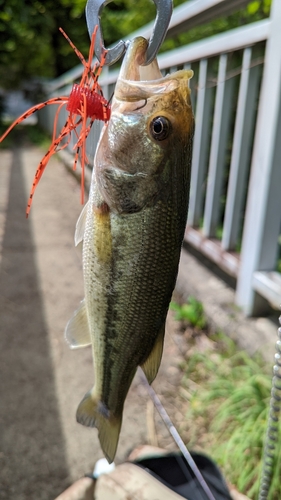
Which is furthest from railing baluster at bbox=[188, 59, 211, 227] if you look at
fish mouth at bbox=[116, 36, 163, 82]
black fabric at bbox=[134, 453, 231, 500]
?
fish mouth at bbox=[116, 36, 163, 82]

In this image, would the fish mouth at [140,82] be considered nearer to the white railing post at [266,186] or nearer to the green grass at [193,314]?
the white railing post at [266,186]

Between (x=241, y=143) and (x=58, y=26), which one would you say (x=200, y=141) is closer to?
(x=241, y=143)

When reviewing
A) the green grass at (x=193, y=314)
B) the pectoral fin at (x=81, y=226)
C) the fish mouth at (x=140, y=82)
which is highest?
the fish mouth at (x=140, y=82)

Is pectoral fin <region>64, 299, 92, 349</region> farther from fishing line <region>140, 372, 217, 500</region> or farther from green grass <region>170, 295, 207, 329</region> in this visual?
green grass <region>170, 295, 207, 329</region>

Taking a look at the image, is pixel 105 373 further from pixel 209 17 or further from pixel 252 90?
pixel 209 17

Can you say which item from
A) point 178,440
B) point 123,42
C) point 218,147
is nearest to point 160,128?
point 123,42

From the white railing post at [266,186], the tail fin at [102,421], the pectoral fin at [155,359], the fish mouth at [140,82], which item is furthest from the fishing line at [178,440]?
the fish mouth at [140,82]
